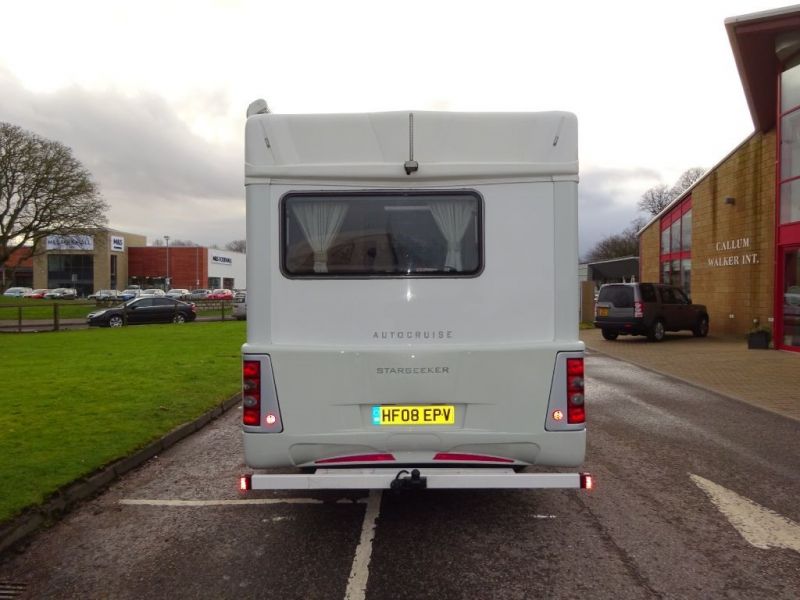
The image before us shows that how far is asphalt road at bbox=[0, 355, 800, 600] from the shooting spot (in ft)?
11.2

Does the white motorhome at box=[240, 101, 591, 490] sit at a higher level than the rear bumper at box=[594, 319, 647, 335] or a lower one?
higher

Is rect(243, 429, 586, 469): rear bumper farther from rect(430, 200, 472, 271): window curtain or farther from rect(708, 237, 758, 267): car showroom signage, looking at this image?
rect(708, 237, 758, 267): car showroom signage

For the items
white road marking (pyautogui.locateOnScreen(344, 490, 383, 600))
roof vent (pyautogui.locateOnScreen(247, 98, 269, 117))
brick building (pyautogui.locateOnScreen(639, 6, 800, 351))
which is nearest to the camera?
white road marking (pyautogui.locateOnScreen(344, 490, 383, 600))

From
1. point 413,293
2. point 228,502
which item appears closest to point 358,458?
point 413,293

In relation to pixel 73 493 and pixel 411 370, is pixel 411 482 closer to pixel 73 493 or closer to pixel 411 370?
pixel 411 370

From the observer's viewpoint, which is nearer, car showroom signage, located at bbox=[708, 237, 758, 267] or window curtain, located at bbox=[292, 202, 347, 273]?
window curtain, located at bbox=[292, 202, 347, 273]

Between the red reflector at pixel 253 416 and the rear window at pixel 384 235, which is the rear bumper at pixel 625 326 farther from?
the red reflector at pixel 253 416

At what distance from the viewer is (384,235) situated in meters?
3.97

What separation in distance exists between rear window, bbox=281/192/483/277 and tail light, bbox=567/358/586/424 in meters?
0.88

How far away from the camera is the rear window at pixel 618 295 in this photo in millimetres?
18422

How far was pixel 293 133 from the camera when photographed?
12.8 feet

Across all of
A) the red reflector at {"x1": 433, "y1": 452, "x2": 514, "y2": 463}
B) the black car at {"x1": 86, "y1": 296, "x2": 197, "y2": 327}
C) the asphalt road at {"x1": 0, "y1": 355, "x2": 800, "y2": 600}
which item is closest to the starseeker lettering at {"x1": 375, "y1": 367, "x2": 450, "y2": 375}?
the red reflector at {"x1": 433, "y1": 452, "x2": 514, "y2": 463}

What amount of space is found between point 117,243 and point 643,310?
3069 inches

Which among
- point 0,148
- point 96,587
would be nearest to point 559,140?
point 96,587
